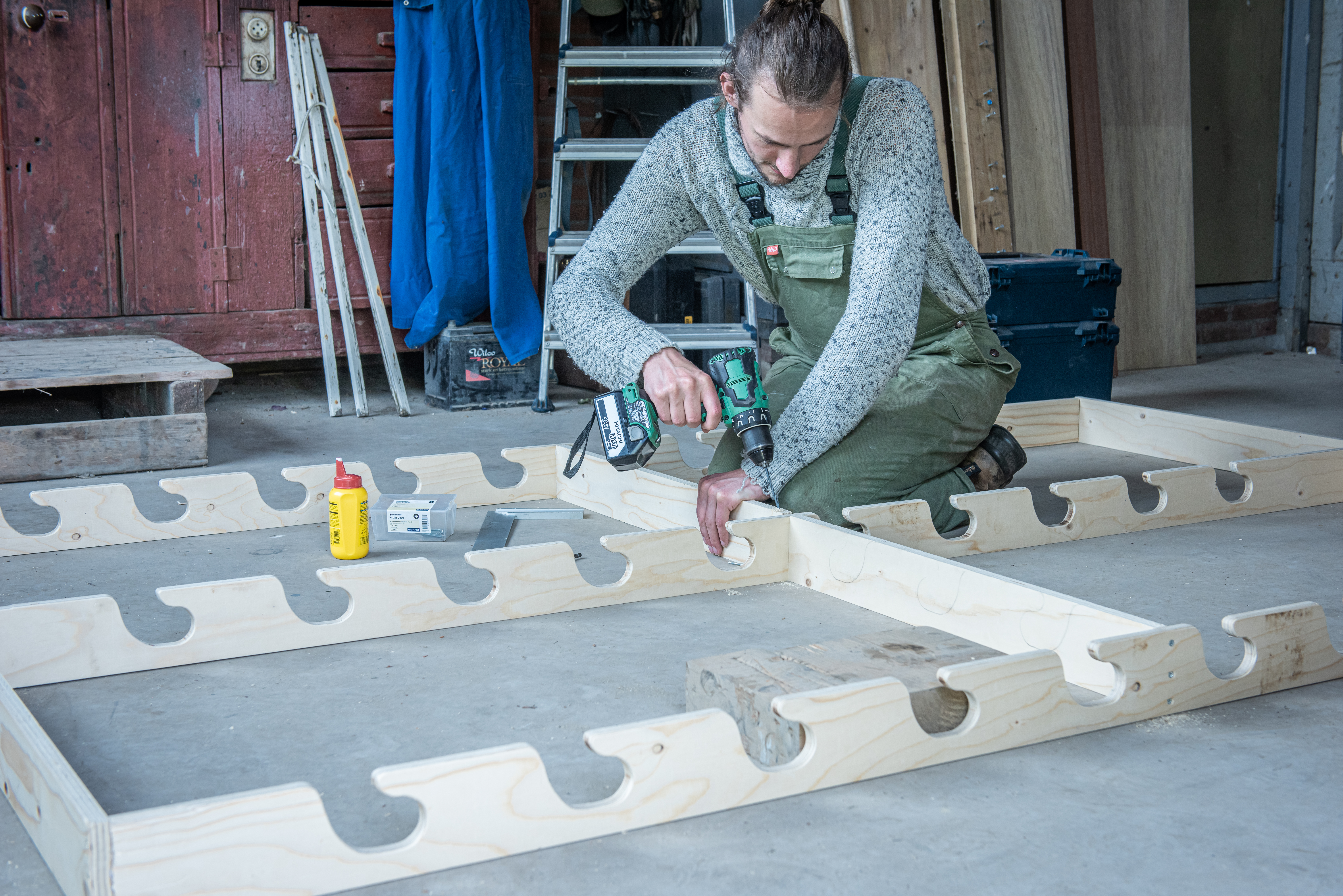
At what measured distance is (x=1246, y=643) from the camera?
1.65 m

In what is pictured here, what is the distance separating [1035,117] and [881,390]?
10.4 feet

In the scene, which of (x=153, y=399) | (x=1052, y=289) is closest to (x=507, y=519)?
(x=153, y=399)

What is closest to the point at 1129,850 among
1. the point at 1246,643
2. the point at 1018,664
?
the point at 1018,664

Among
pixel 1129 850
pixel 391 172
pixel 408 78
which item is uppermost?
A: pixel 408 78

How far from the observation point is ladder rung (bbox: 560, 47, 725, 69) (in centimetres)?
457

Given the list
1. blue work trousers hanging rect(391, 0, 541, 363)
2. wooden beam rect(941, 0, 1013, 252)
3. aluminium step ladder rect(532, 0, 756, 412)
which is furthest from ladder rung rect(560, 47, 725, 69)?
wooden beam rect(941, 0, 1013, 252)

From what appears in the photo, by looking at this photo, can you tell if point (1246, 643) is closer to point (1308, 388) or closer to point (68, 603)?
point (68, 603)

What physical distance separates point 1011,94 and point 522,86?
6.85 feet

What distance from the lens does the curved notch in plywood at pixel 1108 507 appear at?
2381mm

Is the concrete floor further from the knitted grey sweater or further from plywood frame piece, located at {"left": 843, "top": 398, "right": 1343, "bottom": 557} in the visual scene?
the knitted grey sweater

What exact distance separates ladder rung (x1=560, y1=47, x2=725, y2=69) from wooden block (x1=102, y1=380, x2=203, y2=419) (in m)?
1.99

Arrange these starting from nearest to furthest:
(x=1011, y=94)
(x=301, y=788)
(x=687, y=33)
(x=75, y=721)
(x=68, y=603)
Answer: (x=301, y=788)
(x=75, y=721)
(x=68, y=603)
(x=1011, y=94)
(x=687, y=33)

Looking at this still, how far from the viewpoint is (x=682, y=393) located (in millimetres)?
2137

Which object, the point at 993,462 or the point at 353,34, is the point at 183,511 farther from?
the point at 353,34
